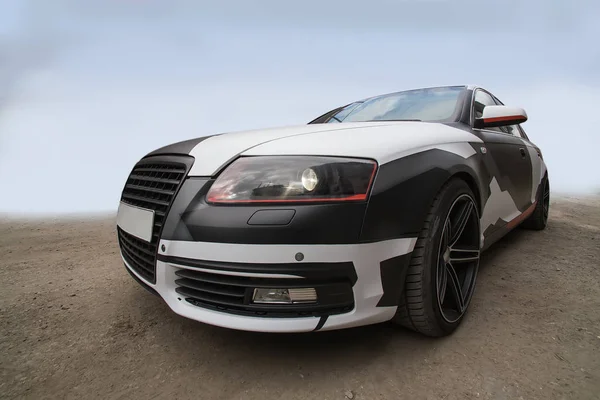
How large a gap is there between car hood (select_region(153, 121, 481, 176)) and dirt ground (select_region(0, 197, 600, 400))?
815 mm

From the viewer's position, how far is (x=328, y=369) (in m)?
1.37

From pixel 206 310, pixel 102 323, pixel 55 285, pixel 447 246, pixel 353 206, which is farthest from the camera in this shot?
pixel 55 285

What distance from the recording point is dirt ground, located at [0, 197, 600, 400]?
128 centimetres

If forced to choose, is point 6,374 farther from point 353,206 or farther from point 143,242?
point 353,206

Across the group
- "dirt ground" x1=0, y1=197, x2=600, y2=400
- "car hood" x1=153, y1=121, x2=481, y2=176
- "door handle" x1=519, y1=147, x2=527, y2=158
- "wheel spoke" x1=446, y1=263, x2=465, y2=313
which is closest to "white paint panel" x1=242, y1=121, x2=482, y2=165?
"car hood" x1=153, y1=121, x2=481, y2=176

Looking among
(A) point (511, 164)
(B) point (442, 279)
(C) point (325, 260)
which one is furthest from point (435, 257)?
(A) point (511, 164)

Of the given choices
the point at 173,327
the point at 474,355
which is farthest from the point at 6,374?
the point at 474,355

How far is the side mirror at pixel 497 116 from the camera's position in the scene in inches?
84.9

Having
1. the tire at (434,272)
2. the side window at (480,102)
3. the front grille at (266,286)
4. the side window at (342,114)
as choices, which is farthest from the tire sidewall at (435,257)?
the side window at (342,114)

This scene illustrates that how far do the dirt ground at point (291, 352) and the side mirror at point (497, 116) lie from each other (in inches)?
41.0

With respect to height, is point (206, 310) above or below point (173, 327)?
above

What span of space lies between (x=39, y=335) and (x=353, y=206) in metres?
1.69

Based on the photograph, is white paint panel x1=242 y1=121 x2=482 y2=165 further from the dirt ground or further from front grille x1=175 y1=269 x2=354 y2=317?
the dirt ground

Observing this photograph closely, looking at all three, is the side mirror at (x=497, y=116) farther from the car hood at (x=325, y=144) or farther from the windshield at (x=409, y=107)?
the car hood at (x=325, y=144)
